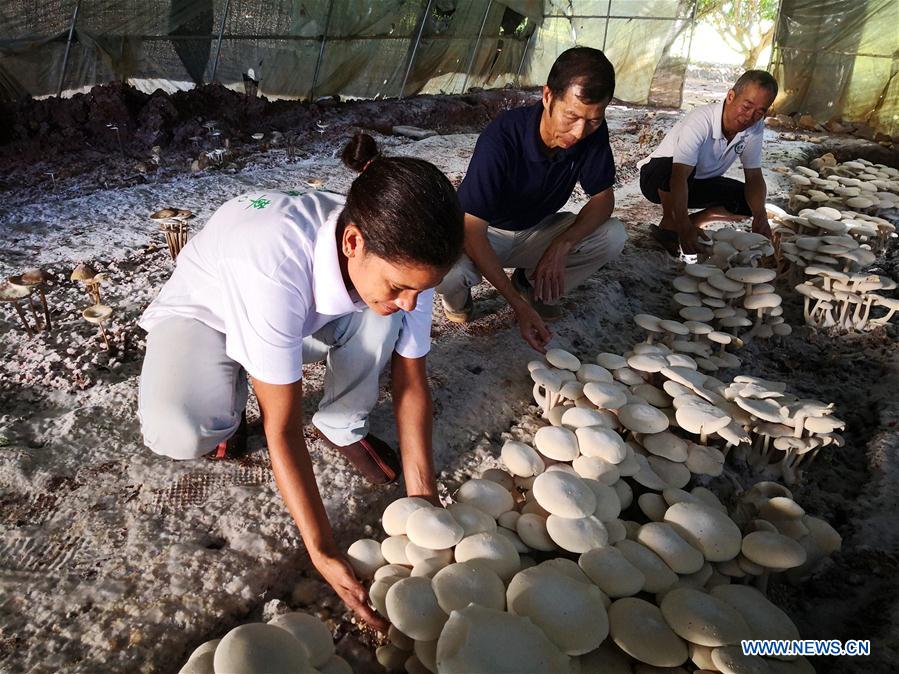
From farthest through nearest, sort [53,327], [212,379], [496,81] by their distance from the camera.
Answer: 1. [496,81]
2. [53,327]
3. [212,379]

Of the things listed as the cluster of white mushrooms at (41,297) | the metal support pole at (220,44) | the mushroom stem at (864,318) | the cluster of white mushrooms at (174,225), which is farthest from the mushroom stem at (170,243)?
the metal support pole at (220,44)

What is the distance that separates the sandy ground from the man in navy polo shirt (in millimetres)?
326

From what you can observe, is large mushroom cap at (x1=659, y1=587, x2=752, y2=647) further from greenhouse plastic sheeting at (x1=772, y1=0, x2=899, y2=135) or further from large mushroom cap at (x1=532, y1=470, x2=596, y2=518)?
greenhouse plastic sheeting at (x1=772, y1=0, x2=899, y2=135)

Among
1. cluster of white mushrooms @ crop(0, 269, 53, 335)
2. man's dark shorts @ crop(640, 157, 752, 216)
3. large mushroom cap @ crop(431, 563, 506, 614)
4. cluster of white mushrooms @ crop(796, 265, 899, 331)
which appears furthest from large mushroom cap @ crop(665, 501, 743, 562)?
man's dark shorts @ crop(640, 157, 752, 216)

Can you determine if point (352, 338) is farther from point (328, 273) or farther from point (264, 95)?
point (264, 95)

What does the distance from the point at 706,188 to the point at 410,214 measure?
14.6 feet

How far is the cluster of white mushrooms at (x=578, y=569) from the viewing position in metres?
1.46

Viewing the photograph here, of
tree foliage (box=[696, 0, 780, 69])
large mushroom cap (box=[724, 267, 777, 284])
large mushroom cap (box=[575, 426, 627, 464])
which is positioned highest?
tree foliage (box=[696, 0, 780, 69])

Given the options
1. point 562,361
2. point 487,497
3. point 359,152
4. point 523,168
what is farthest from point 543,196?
point 487,497

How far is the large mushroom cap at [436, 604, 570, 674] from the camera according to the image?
1.31 meters

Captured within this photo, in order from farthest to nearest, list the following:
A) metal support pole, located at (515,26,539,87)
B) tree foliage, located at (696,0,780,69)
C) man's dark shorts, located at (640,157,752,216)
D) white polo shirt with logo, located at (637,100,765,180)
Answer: tree foliage, located at (696,0,780,69) → metal support pole, located at (515,26,539,87) → man's dark shorts, located at (640,157,752,216) → white polo shirt with logo, located at (637,100,765,180)

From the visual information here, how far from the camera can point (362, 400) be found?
236 centimetres

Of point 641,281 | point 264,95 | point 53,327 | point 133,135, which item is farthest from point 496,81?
point 53,327

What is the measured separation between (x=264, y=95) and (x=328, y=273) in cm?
947
